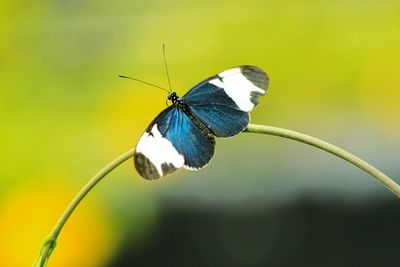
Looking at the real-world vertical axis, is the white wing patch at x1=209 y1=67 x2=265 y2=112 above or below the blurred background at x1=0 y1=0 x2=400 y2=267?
below

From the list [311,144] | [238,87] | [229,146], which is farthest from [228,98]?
[229,146]

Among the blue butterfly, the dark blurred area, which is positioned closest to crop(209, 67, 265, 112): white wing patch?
the blue butterfly

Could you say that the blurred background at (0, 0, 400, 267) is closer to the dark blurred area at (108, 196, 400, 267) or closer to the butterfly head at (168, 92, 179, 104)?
the dark blurred area at (108, 196, 400, 267)

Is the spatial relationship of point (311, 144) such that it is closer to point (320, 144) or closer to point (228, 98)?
point (320, 144)

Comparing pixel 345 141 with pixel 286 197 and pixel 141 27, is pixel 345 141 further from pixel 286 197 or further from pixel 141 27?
pixel 141 27

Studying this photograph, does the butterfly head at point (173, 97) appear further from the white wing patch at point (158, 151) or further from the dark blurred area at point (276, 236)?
Answer: the dark blurred area at point (276, 236)

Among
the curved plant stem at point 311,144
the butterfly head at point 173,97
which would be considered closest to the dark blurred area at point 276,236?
the butterfly head at point 173,97

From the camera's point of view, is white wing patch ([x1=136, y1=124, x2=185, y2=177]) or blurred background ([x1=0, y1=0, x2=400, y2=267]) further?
blurred background ([x1=0, y1=0, x2=400, y2=267])
